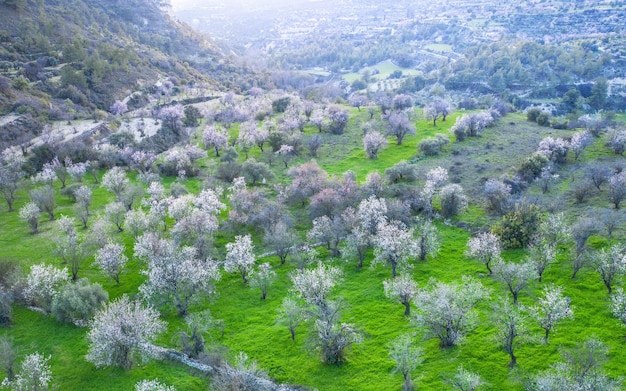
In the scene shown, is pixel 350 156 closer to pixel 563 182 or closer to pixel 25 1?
pixel 563 182

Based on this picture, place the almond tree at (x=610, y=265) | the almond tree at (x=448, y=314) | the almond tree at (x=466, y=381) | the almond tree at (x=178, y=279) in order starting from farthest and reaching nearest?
1. the almond tree at (x=178, y=279)
2. the almond tree at (x=610, y=265)
3. the almond tree at (x=448, y=314)
4. the almond tree at (x=466, y=381)

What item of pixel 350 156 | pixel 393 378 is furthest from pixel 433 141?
pixel 393 378

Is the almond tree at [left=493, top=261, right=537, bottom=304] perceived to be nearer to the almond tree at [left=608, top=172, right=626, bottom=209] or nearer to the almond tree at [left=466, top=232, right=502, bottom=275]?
the almond tree at [left=466, top=232, right=502, bottom=275]

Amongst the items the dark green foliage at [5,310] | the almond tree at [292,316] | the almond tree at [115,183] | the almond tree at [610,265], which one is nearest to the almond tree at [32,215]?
the almond tree at [115,183]

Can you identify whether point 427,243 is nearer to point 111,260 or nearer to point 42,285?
point 111,260

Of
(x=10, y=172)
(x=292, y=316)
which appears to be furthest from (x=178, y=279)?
(x=10, y=172)

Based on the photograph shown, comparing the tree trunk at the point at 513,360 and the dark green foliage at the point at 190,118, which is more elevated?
the tree trunk at the point at 513,360

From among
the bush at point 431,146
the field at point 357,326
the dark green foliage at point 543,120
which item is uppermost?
the field at point 357,326

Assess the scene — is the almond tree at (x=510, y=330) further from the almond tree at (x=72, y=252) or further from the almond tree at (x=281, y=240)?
the almond tree at (x=72, y=252)
